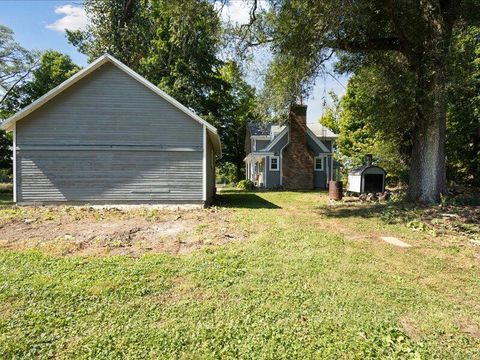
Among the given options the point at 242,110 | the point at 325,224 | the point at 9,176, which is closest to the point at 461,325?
the point at 325,224

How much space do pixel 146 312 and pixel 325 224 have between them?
696cm

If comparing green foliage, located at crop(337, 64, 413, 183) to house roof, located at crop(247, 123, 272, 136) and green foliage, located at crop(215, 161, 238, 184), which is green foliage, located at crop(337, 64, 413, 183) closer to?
house roof, located at crop(247, 123, 272, 136)

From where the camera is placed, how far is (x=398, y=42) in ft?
38.3

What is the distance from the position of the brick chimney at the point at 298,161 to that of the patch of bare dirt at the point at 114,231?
1316 centimetres

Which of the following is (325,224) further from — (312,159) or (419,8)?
(312,159)

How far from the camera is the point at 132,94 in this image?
12.4m

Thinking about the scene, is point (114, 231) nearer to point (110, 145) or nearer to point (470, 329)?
point (110, 145)

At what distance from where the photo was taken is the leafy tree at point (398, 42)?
9914 millimetres

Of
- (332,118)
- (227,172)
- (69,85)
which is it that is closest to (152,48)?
(69,85)

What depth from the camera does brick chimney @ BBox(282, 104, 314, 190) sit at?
77.9 feet

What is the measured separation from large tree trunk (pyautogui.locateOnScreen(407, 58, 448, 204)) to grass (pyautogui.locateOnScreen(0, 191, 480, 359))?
5351mm

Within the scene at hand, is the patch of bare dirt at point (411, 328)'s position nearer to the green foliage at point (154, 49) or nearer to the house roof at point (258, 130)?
the green foliage at point (154, 49)

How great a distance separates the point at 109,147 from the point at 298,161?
49.3 feet

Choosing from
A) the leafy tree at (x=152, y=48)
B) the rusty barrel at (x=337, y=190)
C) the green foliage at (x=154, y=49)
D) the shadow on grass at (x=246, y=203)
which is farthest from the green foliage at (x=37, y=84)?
the rusty barrel at (x=337, y=190)
